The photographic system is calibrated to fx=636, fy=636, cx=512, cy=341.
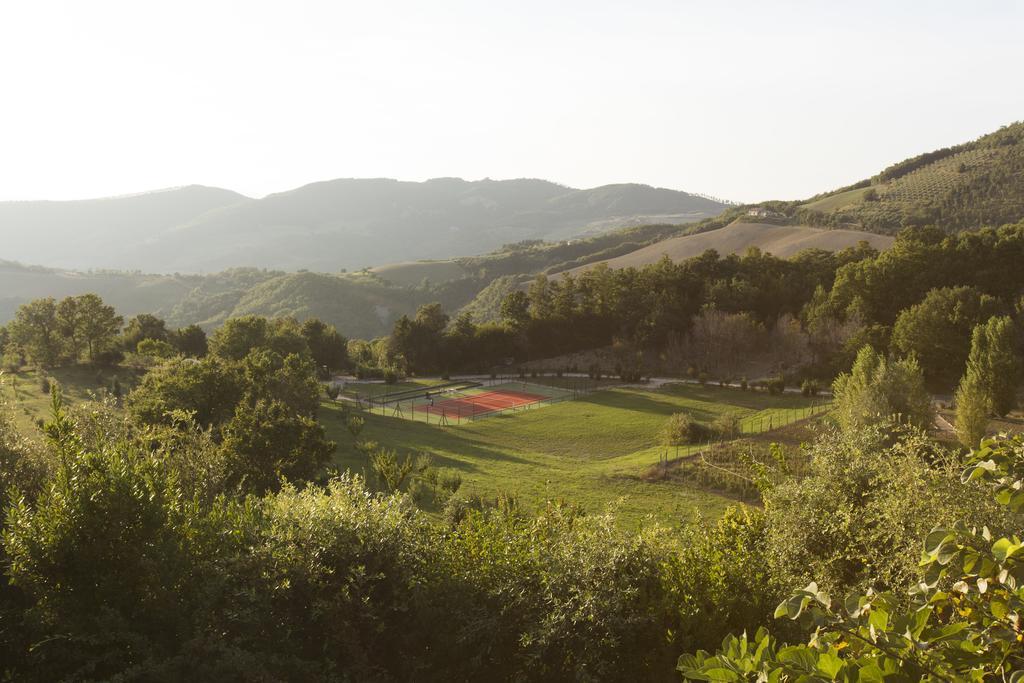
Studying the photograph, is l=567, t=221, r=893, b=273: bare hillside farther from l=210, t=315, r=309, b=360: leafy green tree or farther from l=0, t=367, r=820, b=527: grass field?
l=210, t=315, r=309, b=360: leafy green tree

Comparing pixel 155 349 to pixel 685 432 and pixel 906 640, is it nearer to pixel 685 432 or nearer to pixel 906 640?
pixel 685 432

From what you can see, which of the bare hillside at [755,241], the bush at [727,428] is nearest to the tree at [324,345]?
the bush at [727,428]

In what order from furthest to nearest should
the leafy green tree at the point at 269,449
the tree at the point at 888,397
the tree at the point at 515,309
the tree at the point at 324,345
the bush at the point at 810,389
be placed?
the tree at the point at 515,309 → the tree at the point at 324,345 → the bush at the point at 810,389 → the tree at the point at 888,397 → the leafy green tree at the point at 269,449

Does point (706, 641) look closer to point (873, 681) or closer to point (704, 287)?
point (873, 681)

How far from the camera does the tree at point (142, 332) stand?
62281 millimetres

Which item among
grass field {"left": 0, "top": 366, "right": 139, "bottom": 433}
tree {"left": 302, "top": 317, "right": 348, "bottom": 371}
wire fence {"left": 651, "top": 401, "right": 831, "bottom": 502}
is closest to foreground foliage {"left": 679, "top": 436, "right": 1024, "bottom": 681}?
wire fence {"left": 651, "top": 401, "right": 831, "bottom": 502}

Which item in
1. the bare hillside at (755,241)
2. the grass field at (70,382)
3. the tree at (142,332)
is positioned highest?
the bare hillside at (755,241)

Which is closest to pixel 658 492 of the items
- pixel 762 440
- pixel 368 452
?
pixel 762 440

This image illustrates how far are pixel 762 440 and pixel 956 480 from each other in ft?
77.9

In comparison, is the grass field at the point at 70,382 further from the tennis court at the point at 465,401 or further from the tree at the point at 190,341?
the tennis court at the point at 465,401

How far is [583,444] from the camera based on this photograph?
139 feet

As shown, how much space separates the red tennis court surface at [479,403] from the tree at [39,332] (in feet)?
96.0

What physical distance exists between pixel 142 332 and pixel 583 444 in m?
47.1

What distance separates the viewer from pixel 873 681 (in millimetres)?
3348
